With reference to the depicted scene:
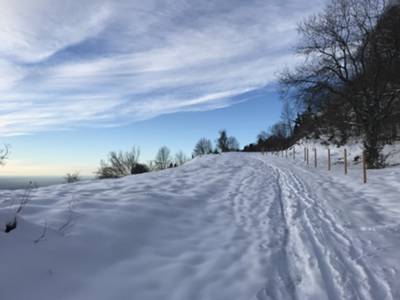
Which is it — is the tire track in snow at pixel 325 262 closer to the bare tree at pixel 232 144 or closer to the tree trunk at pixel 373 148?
the tree trunk at pixel 373 148

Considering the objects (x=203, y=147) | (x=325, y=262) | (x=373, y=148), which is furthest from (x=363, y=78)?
(x=203, y=147)

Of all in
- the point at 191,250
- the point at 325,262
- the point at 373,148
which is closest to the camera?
the point at 325,262

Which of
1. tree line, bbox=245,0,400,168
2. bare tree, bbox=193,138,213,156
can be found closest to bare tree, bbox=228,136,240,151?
bare tree, bbox=193,138,213,156

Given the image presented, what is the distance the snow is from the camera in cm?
440

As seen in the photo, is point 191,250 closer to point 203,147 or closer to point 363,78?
point 363,78

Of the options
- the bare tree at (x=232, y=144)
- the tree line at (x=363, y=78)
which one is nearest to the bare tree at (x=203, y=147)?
the bare tree at (x=232, y=144)

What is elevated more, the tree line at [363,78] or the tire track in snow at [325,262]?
the tree line at [363,78]

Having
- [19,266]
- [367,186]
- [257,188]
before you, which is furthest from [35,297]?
[367,186]

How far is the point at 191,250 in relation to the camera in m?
6.07

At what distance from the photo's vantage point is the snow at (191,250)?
4398mm

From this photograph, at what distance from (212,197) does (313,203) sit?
2.84 meters

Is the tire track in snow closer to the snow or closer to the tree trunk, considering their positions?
the snow

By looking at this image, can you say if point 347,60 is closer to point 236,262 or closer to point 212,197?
point 212,197

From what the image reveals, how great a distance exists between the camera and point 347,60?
25.8 meters
